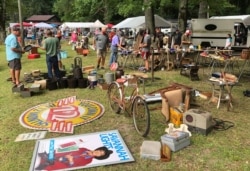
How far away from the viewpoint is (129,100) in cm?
621

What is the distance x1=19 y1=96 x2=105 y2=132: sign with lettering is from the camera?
20.4 feet

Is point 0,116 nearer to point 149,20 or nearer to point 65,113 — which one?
→ point 65,113

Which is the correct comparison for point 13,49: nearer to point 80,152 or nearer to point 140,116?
point 140,116

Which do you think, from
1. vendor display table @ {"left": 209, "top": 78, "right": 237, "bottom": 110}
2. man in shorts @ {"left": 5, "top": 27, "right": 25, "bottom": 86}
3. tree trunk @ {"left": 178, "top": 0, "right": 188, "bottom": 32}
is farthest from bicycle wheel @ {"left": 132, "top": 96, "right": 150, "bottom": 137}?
tree trunk @ {"left": 178, "top": 0, "right": 188, "bottom": 32}

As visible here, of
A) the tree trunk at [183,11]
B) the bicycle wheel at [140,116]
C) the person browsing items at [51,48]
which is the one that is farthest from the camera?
the tree trunk at [183,11]

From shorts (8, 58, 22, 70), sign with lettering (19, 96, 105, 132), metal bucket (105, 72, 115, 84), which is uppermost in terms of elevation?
shorts (8, 58, 22, 70)

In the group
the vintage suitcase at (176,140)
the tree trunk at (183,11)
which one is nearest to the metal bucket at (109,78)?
the vintage suitcase at (176,140)

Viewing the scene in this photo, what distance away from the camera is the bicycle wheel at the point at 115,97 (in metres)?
6.44

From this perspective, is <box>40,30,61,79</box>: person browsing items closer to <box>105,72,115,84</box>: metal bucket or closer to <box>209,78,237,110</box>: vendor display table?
<box>105,72,115,84</box>: metal bucket

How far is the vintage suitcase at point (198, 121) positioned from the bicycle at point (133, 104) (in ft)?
2.77

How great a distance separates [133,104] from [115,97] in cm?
103

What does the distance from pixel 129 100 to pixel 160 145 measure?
67.0 inches

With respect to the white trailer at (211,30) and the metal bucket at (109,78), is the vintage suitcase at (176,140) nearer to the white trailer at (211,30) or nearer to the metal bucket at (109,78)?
the metal bucket at (109,78)

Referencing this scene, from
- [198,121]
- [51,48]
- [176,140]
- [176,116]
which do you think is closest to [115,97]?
[176,116]
